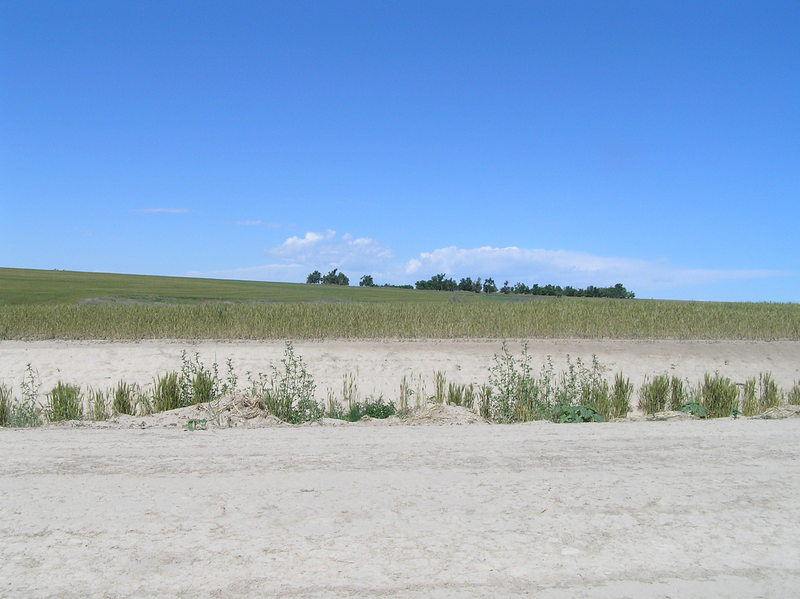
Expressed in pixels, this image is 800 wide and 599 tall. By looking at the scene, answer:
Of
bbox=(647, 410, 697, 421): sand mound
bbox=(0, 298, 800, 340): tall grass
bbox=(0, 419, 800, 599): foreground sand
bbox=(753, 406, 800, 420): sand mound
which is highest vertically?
bbox=(0, 298, 800, 340): tall grass

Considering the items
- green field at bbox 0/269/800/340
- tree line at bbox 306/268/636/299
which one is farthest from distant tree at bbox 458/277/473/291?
green field at bbox 0/269/800/340

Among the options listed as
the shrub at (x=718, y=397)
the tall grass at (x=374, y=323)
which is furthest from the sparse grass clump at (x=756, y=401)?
the tall grass at (x=374, y=323)

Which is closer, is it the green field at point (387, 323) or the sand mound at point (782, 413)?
the sand mound at point (782, 413)

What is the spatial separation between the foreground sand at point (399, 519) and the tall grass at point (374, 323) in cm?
1669

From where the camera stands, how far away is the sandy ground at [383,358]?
741 inches

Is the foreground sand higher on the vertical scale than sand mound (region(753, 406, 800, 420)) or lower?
lower

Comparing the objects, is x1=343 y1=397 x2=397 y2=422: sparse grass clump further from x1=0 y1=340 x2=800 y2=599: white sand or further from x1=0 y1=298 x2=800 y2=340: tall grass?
x1=0 y1=298 x2=800 y2=340: tall grass

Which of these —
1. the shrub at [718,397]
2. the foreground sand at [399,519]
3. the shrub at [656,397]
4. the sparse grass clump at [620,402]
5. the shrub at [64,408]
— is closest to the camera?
the foreground sand at [399,519]

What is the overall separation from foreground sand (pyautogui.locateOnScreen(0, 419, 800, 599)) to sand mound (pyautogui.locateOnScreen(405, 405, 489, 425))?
256 cm

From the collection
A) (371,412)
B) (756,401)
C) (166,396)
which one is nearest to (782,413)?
(756,401)

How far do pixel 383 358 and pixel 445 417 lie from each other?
1007cm

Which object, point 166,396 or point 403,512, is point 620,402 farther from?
point 166,396

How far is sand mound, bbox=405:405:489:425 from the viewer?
431 inches

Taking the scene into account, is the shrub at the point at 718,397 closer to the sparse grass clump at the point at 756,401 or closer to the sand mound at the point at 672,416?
the sparse grass clump at the point at 756,401
